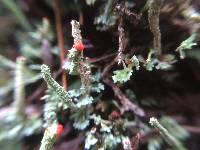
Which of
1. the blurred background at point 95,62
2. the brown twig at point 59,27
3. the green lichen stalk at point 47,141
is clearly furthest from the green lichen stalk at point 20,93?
the green lichen stalk at point 47,141

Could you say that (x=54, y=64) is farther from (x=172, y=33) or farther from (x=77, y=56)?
(x=172, y=33)

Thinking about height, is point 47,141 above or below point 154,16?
below

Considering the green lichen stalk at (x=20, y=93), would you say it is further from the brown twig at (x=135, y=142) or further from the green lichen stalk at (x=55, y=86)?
the brown twig at (x=135, y=142)

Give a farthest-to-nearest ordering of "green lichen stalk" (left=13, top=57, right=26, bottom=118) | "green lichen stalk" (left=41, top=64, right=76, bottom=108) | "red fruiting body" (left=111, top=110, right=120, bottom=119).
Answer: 1. "green lichen stalk" (left=13, top=57, right=26, bottom=118)
2. "red fruiting body" (left=111, top=110, right=120, bottom=119)
3. "green lichen stalk" (left=41, top=64, right=76, bottom=108)

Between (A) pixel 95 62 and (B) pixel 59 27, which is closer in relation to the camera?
(A) pixel 95 62

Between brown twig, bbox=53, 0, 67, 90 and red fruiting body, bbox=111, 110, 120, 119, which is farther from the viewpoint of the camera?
brown twig, bbox=53, 0, 67, 90

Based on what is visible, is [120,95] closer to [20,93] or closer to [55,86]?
[55,86]

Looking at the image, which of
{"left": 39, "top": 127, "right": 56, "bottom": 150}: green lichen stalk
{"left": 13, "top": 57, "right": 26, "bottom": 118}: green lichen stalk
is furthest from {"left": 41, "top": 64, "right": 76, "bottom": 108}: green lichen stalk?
{"left": 13, "top": 57, "right": 26, "bottom": 118}: green lichen stalk

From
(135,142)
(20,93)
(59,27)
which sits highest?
(59,27)

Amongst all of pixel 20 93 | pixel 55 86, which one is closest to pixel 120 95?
pixel 55 86

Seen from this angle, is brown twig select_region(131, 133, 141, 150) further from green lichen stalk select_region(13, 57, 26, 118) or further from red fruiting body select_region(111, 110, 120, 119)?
green lichen stalk select_region(13, 57, 26, 118)
